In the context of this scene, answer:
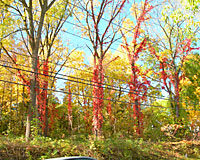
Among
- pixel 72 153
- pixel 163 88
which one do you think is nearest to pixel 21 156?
pixel 72 153

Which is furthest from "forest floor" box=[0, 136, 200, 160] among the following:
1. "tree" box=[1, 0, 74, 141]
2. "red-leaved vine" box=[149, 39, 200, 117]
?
"red-leaved vine" box=[149, 39, 200, 117]

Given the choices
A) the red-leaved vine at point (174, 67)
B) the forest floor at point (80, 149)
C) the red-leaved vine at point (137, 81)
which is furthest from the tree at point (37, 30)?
the red-leaved vine at point (174, 67)

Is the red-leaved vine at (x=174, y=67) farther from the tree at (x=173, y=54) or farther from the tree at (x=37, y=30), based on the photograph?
the tree at (x=37, y=30)

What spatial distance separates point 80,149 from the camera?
1012cm

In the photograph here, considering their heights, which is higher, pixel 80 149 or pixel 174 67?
pixel 174 67

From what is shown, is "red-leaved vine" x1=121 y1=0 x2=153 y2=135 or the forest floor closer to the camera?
the forest floor

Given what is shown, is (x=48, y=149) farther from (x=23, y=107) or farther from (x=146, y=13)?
(x=146, y=13)

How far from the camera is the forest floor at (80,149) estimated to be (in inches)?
339

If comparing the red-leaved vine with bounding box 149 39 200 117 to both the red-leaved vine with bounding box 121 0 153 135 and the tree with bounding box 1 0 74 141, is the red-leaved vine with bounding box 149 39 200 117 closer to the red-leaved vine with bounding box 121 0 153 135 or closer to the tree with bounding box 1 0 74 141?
the red-leaved vine with bounding box 121 0 153 135

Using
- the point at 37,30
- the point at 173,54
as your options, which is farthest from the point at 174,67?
the point at 37,30

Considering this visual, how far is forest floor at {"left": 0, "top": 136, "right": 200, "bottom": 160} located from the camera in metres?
8.62

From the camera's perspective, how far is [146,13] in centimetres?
1733

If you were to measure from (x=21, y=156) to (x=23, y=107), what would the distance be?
32.9 feet

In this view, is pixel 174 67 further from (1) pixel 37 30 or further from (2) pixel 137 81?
(1) pixel 37 30
